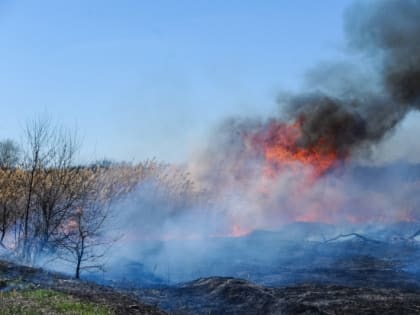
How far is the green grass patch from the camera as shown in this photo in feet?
39.0

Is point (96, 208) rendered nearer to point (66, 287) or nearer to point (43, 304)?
point (66, 287)

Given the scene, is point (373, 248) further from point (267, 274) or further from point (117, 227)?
point (117, 227)

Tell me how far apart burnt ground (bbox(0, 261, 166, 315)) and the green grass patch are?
91cm

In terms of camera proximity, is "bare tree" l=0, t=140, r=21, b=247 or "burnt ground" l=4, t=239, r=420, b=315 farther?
"bare tree" l=0, t=140, r=21, b=247

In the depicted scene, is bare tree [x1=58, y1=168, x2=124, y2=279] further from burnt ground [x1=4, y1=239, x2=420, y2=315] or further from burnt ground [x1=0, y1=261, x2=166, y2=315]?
burnt ground [x1=0, y1=261, x2=166, y2=315]

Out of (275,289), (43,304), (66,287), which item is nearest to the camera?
(43,304)

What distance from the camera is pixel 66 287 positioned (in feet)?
56.3

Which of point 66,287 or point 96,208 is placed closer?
point 66,287

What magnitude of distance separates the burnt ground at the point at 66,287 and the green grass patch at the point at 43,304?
91 cm

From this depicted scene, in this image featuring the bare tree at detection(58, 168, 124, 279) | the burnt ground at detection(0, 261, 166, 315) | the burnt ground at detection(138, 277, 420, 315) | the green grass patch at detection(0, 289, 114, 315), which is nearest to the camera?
the green grass patch at detection(0, 289, 114, 315)

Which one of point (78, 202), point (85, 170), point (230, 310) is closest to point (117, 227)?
point (85, 170)

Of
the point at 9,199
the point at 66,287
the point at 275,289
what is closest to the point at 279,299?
the point at 275,289

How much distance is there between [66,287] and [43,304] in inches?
172

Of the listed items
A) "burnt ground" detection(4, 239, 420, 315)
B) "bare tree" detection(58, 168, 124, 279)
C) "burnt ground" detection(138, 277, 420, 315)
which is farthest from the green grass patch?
"bare tree" detection(58, 168, 124, 279)
